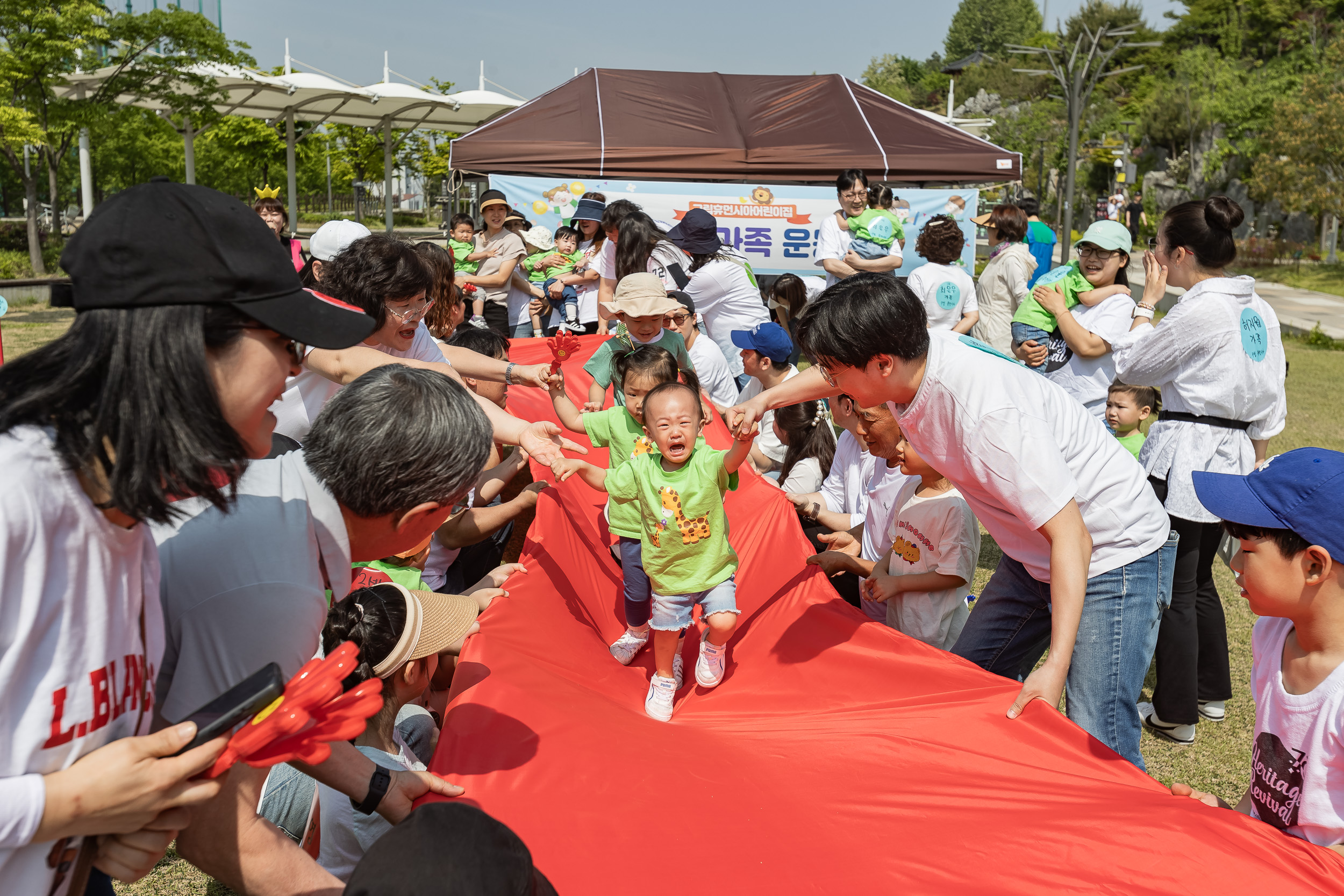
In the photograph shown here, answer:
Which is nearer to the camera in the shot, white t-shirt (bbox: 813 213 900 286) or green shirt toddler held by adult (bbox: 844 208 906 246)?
green shirt toddler held by adult (bbox: 844 208 906 246)

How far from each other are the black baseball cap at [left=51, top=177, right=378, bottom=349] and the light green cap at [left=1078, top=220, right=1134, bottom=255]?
4420 millimetres

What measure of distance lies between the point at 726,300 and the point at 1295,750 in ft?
15.7

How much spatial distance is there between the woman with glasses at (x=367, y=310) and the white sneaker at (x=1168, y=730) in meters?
3.04

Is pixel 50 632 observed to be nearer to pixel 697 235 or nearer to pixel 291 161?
pixel 697 235

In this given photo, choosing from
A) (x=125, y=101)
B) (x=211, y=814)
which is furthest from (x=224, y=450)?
(x=125, y=101)

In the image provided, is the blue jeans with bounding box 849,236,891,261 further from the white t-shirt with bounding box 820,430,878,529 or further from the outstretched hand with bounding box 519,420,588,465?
the outstretched hand with bounding box 519,420,588,465

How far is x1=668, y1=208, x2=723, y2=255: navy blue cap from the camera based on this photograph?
630 centimetres

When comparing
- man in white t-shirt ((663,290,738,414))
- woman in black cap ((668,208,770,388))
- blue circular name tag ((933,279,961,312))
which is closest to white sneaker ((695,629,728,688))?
man in white t-shirt ((663,290,738,414))

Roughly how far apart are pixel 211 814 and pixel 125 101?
24.2 metres

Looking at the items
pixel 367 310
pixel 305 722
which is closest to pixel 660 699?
pixel 367 310

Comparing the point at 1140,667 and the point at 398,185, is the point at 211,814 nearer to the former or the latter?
the point at 1140,667

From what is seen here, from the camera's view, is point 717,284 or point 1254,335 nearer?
point 1254,335

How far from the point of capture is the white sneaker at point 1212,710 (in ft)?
13.7

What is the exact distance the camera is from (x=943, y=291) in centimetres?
673
